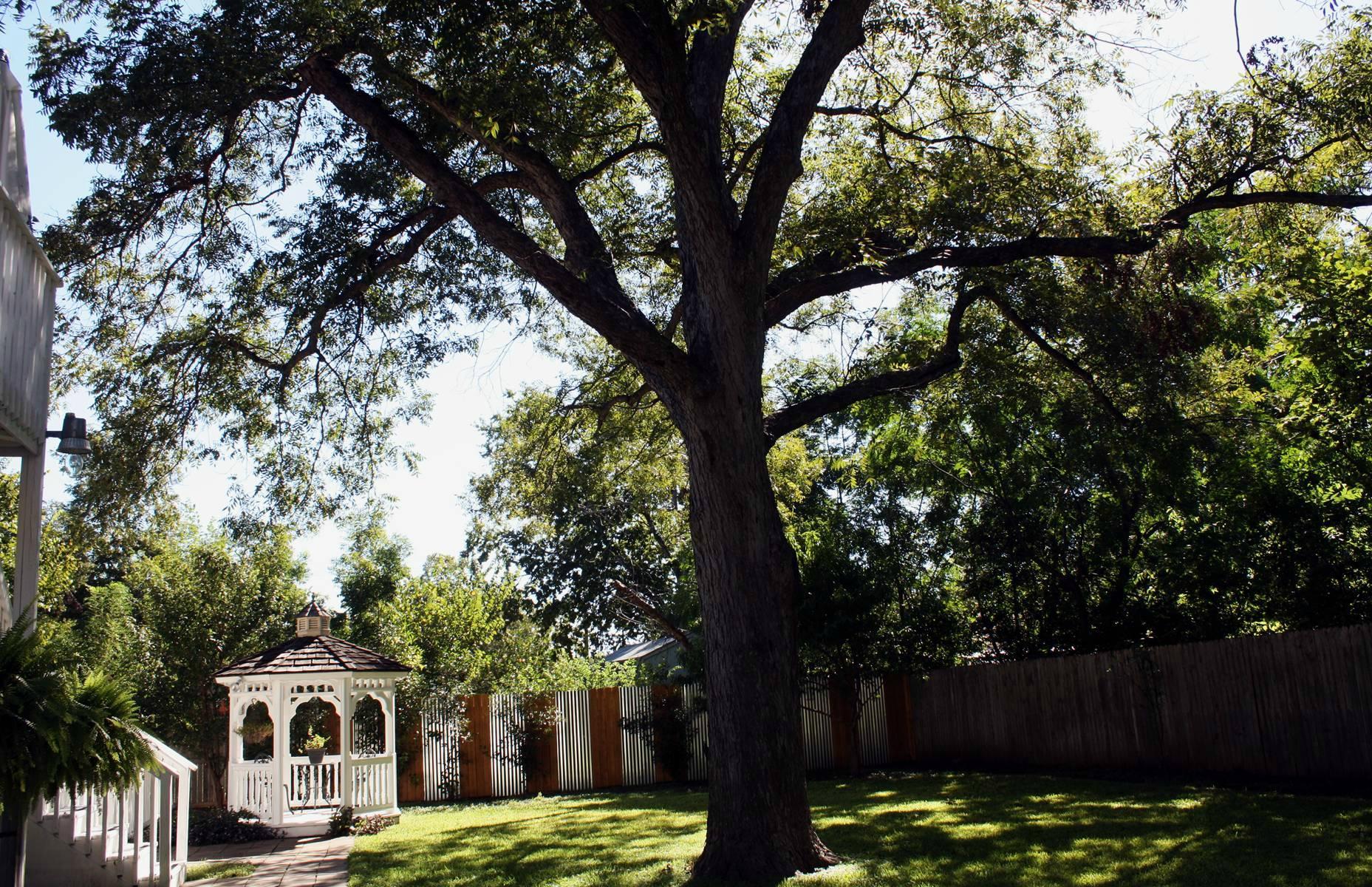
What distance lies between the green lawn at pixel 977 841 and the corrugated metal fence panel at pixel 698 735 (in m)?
5.04

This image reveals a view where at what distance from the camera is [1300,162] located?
1080 cm

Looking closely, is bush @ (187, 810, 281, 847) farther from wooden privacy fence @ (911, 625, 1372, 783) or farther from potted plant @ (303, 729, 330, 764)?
wooden privacy fence @ (911, 625, 1372, 783)

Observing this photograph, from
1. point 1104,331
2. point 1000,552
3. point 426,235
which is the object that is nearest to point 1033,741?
point 1000,552

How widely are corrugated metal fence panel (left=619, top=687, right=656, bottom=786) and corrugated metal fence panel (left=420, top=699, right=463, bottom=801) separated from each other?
3.04 meters

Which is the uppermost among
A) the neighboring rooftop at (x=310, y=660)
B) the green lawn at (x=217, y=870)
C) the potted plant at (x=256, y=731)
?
the neighboring rooftop at (x=310, y=660)

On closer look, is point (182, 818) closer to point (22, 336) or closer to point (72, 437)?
point (72, 437)

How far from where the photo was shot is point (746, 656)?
8.41 m

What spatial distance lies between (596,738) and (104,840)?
40.3 ft

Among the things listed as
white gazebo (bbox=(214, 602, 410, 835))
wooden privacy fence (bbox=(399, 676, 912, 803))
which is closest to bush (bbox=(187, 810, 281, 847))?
white gazebo (bbox=(214, 602, 410, 835))

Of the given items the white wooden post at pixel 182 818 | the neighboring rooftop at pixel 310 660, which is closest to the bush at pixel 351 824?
the neighboring rooftop at pixel 310 660

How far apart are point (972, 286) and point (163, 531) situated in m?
10.0

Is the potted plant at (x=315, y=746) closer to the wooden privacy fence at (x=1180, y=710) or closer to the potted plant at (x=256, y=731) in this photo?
the potted plant at (x=256, y=731)

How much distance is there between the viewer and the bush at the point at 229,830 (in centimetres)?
1355

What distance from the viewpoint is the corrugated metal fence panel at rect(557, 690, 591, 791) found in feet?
66.5
